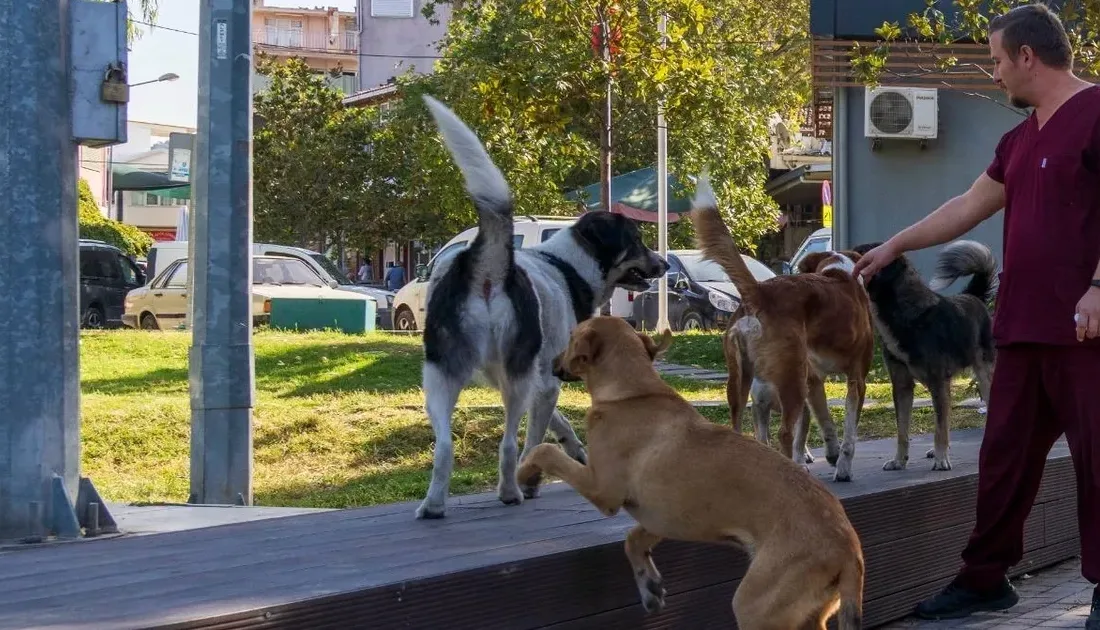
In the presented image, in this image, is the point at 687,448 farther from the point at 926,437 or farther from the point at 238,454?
the point at 926,437

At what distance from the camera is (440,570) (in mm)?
4027

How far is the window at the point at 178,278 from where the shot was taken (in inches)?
977

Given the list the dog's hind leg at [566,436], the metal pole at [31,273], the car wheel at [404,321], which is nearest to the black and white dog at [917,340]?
the dog's hind leg at [566,436]

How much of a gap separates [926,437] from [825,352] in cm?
292

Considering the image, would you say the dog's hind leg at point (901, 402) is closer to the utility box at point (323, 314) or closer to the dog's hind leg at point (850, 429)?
the dog's hind leg at point (850, 429)

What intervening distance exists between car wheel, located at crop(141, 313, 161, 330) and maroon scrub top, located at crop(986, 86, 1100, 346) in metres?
21.7

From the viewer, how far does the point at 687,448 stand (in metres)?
4.45

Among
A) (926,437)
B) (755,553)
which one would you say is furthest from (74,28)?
(926,437)

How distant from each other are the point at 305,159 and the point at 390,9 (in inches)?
981

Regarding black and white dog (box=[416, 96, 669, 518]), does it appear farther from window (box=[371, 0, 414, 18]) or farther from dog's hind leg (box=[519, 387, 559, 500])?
window (box=[371, 0, 414, 18])

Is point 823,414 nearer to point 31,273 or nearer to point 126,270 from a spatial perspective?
point 31,273

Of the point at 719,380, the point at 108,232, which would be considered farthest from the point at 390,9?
the point at 719,380

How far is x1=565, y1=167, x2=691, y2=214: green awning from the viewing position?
26156 mm

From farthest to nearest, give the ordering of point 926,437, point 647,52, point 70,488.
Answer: point 647,52 → point 926,437 → point 70,488
